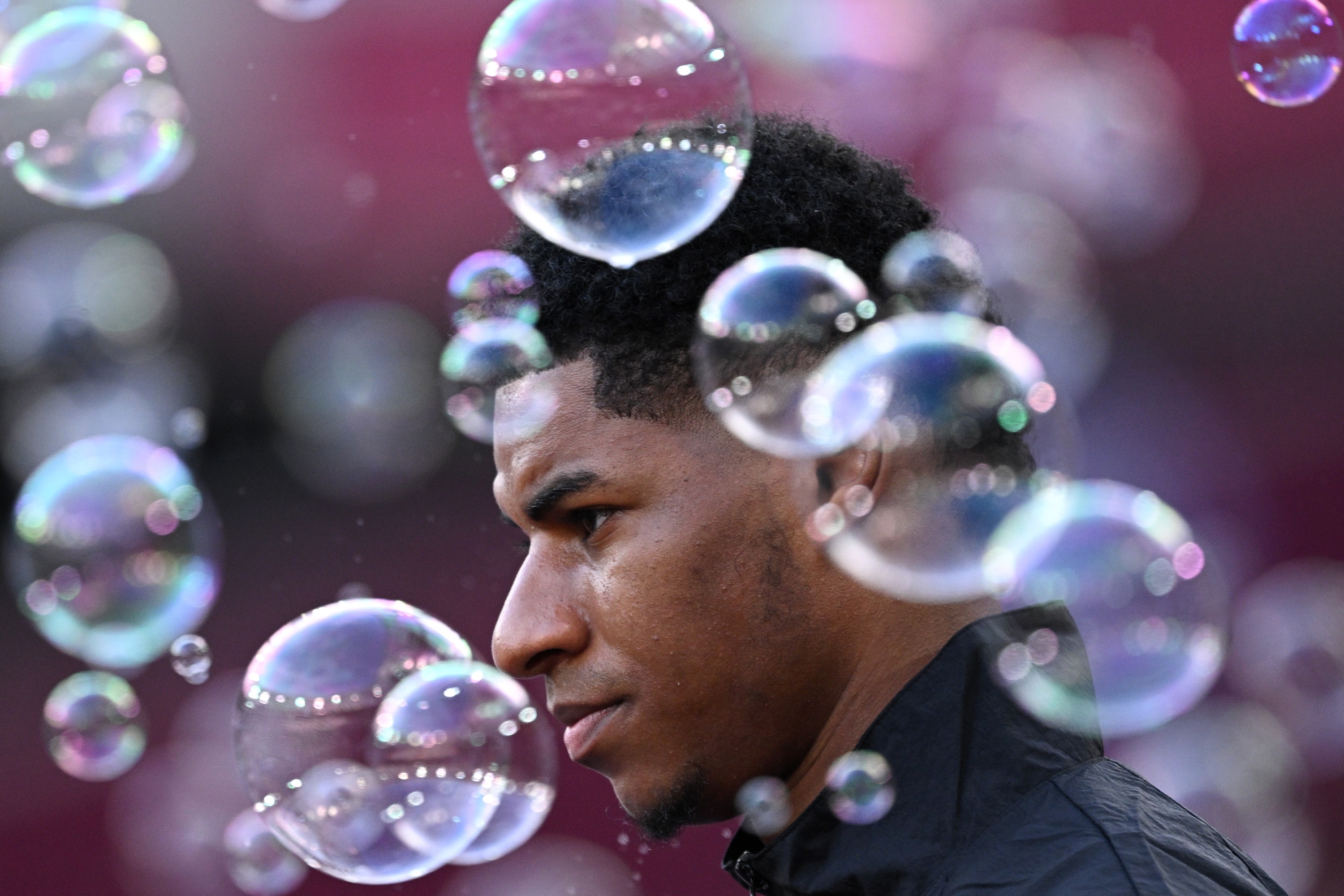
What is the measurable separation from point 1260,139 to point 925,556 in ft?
14.5

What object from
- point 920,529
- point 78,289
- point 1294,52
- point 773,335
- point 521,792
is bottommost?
point 78,289

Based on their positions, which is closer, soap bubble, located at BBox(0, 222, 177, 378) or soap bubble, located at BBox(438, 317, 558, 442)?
soap bubble, located at BBox(438, 317, 558, 442)

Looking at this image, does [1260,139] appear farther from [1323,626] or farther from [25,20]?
[25,20]

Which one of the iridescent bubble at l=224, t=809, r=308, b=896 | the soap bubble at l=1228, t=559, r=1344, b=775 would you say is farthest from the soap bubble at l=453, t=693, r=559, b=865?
the soap bubble at l=1228, t=559, r=1344, b=775

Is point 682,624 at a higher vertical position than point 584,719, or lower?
higher

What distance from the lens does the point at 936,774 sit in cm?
133

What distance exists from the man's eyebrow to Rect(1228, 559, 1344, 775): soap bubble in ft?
8.64

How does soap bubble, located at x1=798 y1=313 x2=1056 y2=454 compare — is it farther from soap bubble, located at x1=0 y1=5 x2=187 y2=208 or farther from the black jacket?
soap bubble, located at x1=0 y1=5 x2=187 y2=208

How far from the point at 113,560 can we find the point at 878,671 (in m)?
1.48

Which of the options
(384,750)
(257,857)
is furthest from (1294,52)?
(257,857)

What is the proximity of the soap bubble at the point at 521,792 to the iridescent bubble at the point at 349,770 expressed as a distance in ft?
0.14

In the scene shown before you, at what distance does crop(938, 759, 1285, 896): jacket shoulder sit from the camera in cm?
115

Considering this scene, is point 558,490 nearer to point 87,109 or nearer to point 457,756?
point 457,756

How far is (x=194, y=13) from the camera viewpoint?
5074 mm
